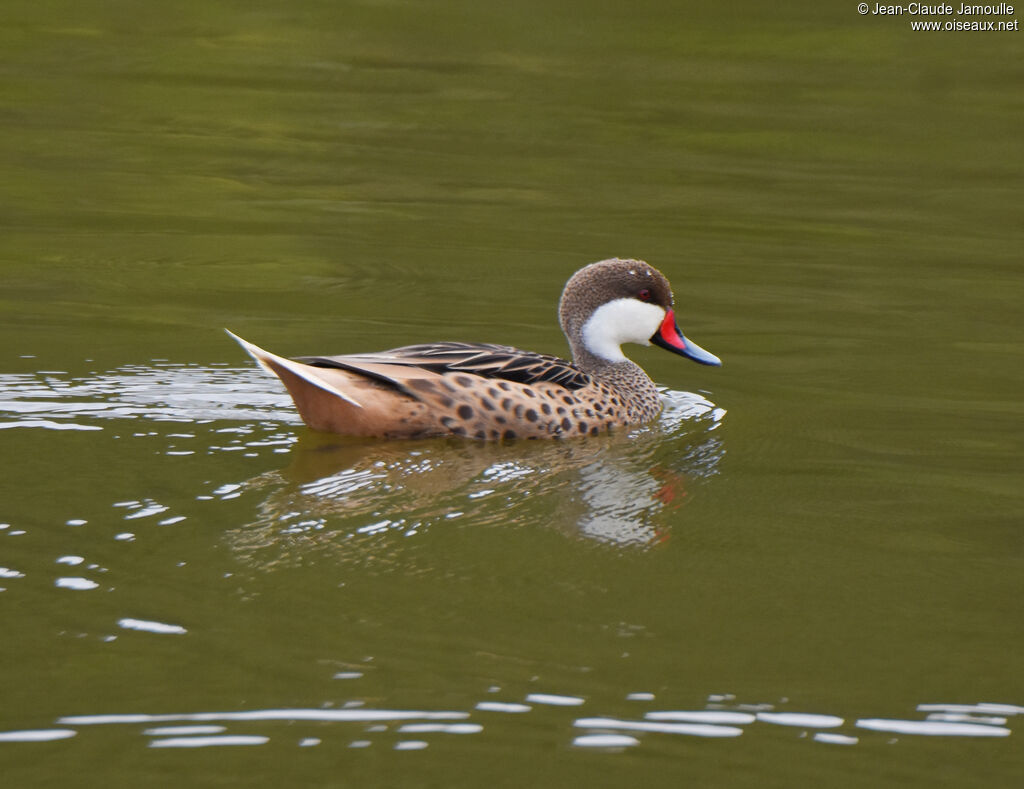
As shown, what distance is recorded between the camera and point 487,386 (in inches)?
324

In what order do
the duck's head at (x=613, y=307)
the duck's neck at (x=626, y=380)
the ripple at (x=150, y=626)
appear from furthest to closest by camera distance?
the duck's head at (x=613, y=307), the duck's neck at (x=626, y=380), the ripple at (x=150, y=626)

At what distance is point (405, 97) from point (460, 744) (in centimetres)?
1355

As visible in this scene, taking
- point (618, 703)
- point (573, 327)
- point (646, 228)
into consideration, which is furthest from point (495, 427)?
point (646, 228)

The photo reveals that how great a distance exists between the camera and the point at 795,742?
4.95m

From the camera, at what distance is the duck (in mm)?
7965

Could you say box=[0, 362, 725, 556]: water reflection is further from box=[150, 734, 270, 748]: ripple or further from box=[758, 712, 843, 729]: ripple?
box=[758, 712, 843, 729]: ripple

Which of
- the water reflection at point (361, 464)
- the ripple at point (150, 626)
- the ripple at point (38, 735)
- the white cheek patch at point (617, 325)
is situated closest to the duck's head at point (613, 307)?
the white cheek patch at point (617, 325)

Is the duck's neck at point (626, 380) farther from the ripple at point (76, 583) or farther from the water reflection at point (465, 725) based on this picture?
the water reflection at point (465, 725)

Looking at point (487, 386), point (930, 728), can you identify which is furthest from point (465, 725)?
point (487, 386)

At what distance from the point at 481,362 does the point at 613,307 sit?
1.12 meters

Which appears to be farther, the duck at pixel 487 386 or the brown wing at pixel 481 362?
the brown wing at pixel 481 362

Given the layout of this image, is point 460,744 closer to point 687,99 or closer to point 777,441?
point 777,441

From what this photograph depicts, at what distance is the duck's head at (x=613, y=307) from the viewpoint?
9.15 meters

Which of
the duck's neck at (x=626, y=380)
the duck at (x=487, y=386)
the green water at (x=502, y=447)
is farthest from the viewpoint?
the duck's neck at (x=626, y=380)
